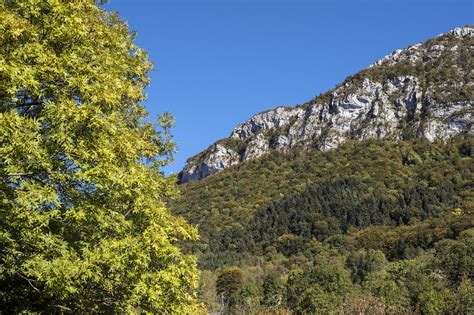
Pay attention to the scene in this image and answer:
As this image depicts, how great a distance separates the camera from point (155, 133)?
18797mm

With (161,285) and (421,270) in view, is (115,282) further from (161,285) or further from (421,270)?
(421,270)

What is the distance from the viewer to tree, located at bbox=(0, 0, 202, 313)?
1102 cm

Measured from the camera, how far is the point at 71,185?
477 inches

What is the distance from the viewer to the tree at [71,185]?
11016 mm

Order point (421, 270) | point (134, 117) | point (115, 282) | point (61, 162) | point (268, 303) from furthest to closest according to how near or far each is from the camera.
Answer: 1. point (268, 303)
2. point (421, 270)
3. point (134, 117)
4. point (115, 282)
5. point (61, 162)

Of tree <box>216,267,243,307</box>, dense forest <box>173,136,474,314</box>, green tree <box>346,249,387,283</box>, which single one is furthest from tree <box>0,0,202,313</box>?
tree <box>216,267,243,307</box>

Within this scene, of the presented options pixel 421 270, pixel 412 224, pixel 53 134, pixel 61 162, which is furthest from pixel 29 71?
pixel 412 224

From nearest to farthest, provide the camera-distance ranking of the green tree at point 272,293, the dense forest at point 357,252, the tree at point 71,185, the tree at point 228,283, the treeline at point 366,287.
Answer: the tree at point 71,185, the treeline at point 366,287, the dense forest at point 357,252, the green tree at point 272,293, the tree at point 228,283

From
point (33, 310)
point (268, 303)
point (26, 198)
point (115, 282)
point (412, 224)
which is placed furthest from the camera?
point (412, 224)

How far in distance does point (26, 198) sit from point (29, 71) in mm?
2759

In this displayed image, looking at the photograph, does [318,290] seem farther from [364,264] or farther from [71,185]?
[71,185]

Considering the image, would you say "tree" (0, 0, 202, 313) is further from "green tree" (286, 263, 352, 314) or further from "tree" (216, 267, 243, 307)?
"tree" (216, 267, 243, 307)

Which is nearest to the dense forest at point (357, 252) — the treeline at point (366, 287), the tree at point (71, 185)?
the treeline at point (366, 287)

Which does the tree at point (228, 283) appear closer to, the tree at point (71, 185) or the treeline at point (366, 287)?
the treeline at point (366, 287)
